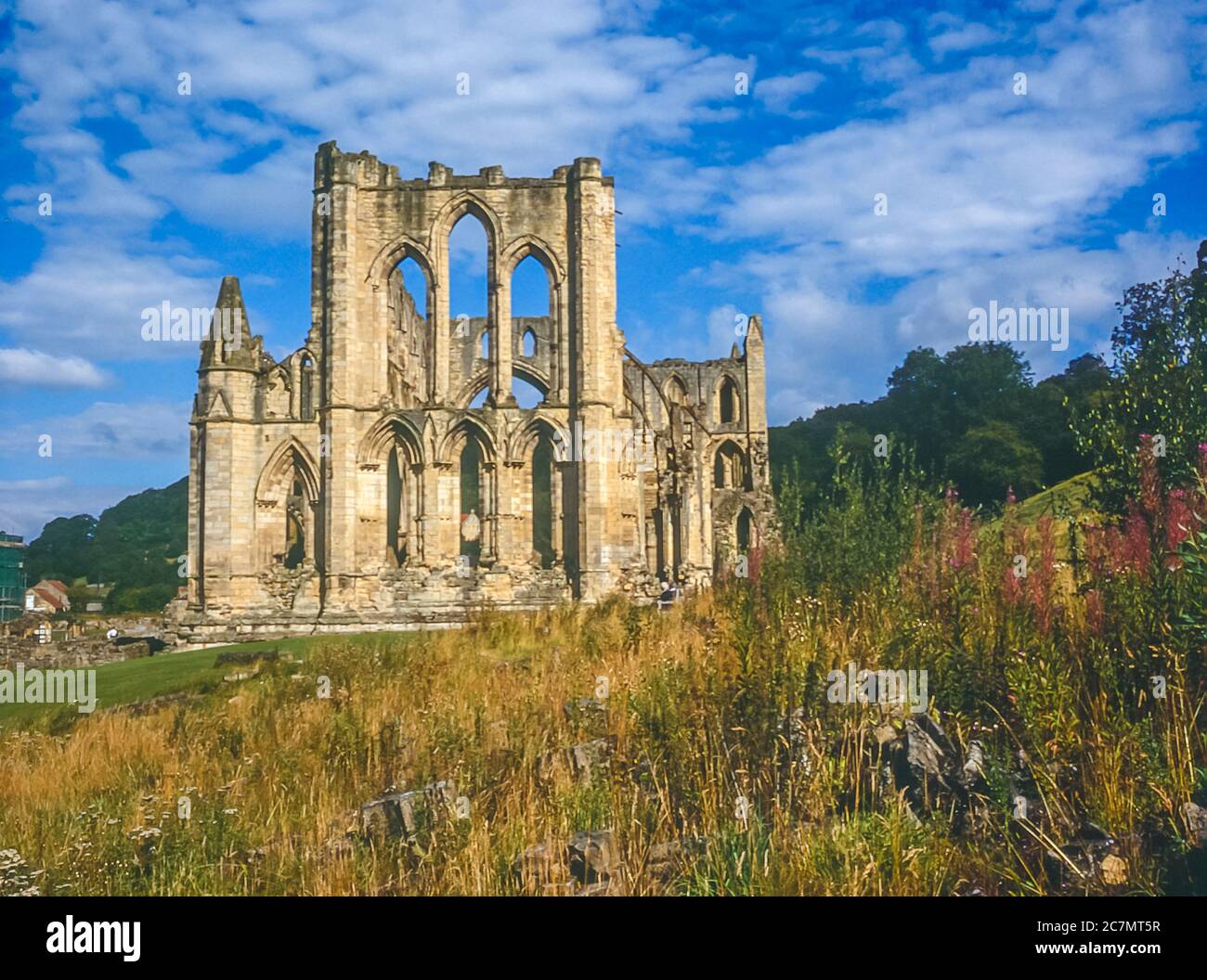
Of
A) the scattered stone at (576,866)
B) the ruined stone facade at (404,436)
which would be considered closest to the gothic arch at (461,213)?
the ruined stone facade at (404,436)

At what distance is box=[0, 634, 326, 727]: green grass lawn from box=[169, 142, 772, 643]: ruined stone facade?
16.7 feet

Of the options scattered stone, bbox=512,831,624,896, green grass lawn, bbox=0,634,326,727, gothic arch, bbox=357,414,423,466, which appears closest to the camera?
scattered stone, bbox=512,831,624,896

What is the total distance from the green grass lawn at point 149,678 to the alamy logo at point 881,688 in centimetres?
986

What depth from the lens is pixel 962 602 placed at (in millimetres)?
7793

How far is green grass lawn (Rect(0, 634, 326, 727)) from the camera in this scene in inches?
542

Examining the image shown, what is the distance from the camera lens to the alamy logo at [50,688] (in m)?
14.4

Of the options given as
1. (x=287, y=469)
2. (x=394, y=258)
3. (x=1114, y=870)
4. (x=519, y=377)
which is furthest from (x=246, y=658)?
(x=519, y=377)

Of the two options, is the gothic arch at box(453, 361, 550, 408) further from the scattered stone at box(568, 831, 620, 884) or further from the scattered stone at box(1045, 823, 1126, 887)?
the scattered stone at box(1045, 823, 1126, 887)

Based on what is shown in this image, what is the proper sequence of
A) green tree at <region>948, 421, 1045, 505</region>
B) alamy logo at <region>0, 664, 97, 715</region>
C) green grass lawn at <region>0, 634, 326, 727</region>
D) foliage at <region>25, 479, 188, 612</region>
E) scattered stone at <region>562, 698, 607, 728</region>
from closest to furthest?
scattered stone at <region>562, 698, 607, 728</region>
green grass lawn at <region>0, 634, 326, 727</region>
alamy logo at <region>0, 664, 97, 715</region>
green tree at <region>948, 421, 1045, 505</region>
foliage at <region>25, 479, 188, 612</region>
